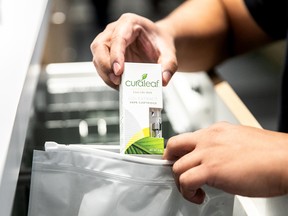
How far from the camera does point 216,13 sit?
0.88 meters

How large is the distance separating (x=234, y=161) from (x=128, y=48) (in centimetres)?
23

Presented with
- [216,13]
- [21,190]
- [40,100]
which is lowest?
[21,190]

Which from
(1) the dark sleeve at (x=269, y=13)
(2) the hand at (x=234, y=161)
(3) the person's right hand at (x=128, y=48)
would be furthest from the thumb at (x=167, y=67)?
(1) the dark sleeve at (x=269, y=13)

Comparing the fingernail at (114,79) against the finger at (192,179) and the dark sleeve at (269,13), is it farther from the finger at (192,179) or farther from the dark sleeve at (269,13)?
the dark sleeve at (269,13)

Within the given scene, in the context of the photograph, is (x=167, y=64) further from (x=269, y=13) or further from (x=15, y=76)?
(x=269, y=13)

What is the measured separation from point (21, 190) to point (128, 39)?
216mm

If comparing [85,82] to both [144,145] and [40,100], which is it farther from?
[144,145]

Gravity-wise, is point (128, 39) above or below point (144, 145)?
above

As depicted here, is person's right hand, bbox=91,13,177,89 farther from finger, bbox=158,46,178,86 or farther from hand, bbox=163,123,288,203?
hand, bbox=163,123,288,203

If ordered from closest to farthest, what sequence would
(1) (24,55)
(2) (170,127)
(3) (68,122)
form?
(1) (24,55) < (2) (170,127) < (3) (68,122)

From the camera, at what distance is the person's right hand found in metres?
0.52

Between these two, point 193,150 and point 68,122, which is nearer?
point 193,150

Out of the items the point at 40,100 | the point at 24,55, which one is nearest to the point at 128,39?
the point at 24,55

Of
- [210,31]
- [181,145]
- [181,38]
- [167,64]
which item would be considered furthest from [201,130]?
[210,31]
